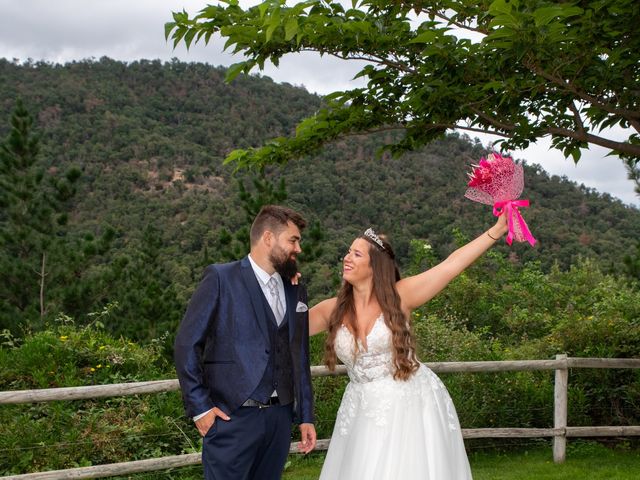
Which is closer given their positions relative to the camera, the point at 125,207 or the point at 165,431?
the point at 165,431

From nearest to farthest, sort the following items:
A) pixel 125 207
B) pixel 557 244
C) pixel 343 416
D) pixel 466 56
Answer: pixel 343 416 → pixel 466 56 → pixel 557 244 → pixel 125 207

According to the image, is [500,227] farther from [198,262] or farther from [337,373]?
[198,262]

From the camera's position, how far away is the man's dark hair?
12.1 ft

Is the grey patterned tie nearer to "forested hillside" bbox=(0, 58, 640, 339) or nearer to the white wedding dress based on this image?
the white wedding dress

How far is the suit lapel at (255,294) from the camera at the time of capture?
3.66 m

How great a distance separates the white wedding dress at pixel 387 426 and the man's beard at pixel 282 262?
2.21 feet

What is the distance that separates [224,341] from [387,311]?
3.21ft

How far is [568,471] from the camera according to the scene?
727 cm

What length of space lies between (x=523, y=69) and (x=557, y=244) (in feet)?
96.0

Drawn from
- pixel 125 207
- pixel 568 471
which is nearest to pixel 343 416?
pixel 568 471

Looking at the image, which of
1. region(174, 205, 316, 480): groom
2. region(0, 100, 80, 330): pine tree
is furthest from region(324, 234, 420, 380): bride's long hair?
region(0, 100, 80, 330): pine tree

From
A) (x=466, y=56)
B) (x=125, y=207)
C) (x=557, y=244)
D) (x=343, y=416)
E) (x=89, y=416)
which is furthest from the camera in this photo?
(x=125, y=207)

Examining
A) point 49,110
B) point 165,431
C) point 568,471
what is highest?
point 49,110

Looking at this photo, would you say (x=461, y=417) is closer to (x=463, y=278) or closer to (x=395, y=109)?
(x=395, y=109)
